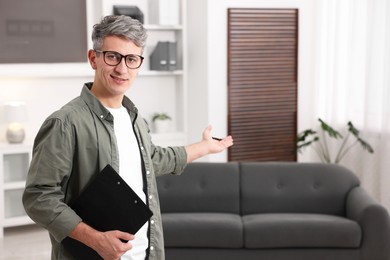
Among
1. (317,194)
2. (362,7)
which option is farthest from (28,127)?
(362,7)

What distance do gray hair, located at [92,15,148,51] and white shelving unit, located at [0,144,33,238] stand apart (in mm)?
3972

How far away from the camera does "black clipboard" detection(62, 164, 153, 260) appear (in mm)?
1812

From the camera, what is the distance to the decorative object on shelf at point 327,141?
568 centimetres

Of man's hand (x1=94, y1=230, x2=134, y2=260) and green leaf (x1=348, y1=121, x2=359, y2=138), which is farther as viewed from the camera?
green leaf (x1=348, y1=121, x2=359, y2=138)

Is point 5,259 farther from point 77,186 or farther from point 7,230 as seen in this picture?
point 77,186

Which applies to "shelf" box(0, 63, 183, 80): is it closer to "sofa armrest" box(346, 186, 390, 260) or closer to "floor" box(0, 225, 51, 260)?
"floor" box(0, 225, 51, 260)

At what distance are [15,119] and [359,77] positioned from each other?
3.25 metres

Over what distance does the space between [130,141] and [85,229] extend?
0.34 meters

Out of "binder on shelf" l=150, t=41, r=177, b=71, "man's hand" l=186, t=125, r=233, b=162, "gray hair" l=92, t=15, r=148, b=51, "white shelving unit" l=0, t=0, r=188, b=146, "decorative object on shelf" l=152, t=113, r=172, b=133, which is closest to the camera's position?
"gray hair" l=92, t=15, r=148, b=51

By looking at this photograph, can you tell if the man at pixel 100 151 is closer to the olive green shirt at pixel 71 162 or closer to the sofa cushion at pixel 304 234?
the olive green shirt at pixel 71 162

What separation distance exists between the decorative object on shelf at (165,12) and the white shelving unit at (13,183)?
185cm

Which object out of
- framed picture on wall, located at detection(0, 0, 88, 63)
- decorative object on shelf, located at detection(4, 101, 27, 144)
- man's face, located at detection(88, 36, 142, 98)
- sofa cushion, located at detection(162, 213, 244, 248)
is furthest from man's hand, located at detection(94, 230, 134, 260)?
framed picture on wall, located at detection(0, 0, 88, 63)

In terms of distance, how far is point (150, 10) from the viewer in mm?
6434

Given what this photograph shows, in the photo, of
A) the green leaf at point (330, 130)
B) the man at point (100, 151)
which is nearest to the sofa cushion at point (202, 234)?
the green leaf at point (330, 130)
